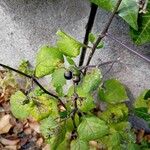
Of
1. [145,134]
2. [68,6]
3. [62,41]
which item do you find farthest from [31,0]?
[145,134]

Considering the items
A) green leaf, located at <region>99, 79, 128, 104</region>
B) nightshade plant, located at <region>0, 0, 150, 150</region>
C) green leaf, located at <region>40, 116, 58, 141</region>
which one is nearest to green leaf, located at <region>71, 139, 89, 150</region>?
nightshade plant, located at <region>0, 0, 150, 150</region>

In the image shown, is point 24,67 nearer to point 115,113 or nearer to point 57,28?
point 57,28

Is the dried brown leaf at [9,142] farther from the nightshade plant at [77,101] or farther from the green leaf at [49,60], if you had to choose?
the green leaf at [49,60]

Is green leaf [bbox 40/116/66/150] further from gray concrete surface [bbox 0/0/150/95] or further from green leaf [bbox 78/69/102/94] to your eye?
gray concrete surface [bbox 0/0/150/95]

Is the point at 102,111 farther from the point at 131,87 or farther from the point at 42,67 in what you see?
the point at 42,67

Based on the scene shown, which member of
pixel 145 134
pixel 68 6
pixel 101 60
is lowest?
pixel 145 134

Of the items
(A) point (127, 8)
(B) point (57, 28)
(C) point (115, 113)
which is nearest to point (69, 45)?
(A) point (127, 8)
